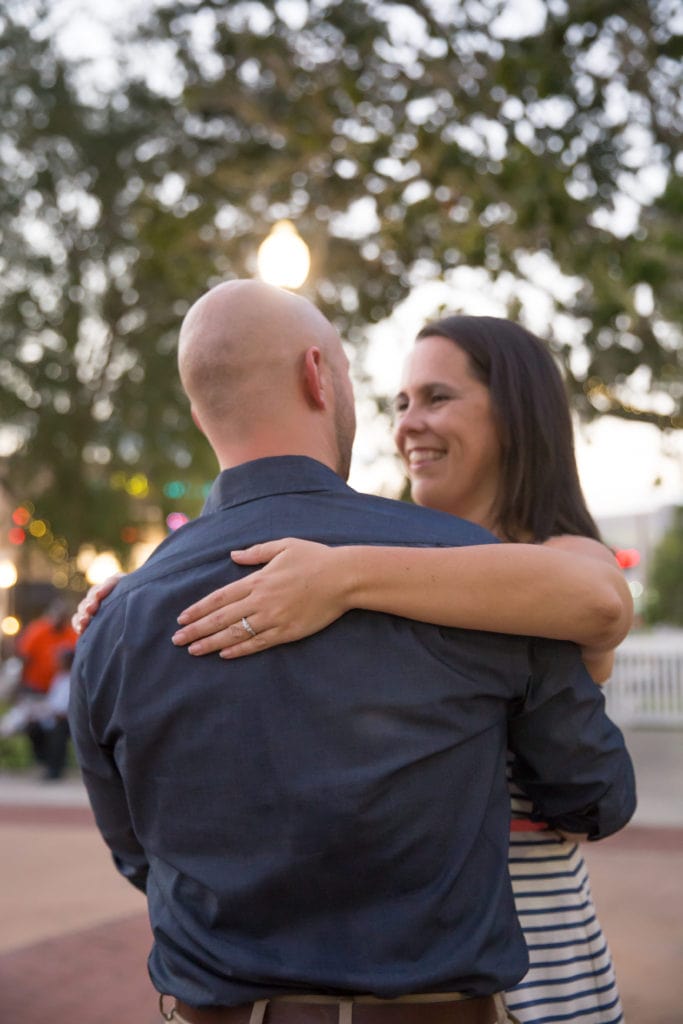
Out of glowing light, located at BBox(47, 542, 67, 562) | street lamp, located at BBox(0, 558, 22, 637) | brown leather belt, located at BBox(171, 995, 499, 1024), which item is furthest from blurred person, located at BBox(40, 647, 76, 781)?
street lamp, located at BBox(0, 558, 22, 637)

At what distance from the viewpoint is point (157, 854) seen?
175cm

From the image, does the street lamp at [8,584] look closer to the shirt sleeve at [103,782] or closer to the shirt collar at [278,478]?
the shirt sleeve at [103,782]

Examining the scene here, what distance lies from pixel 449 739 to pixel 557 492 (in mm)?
918

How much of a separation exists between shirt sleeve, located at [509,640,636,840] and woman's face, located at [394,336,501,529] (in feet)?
2.16

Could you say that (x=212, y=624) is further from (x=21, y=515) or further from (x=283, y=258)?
(x=21, y=515)

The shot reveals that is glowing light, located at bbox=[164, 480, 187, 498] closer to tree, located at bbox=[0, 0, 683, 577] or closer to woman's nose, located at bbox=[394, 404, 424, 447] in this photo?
tree, located at bbox=[0, 0, 683, 577]

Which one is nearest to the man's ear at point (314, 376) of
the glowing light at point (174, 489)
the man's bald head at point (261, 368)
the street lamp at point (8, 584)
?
the man's bald head at point (261, 368)

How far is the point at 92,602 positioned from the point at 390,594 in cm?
56

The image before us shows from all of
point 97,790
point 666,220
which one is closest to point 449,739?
point 97,790

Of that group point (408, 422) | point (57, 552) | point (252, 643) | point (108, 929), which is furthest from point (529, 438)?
point (57, 552)

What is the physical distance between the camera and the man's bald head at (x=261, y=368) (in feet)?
5.87

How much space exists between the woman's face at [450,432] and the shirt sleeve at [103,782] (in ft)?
3.04

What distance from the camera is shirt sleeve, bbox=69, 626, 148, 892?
185 centimetres

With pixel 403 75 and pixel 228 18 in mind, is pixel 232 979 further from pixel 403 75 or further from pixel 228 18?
pixel 228 18
